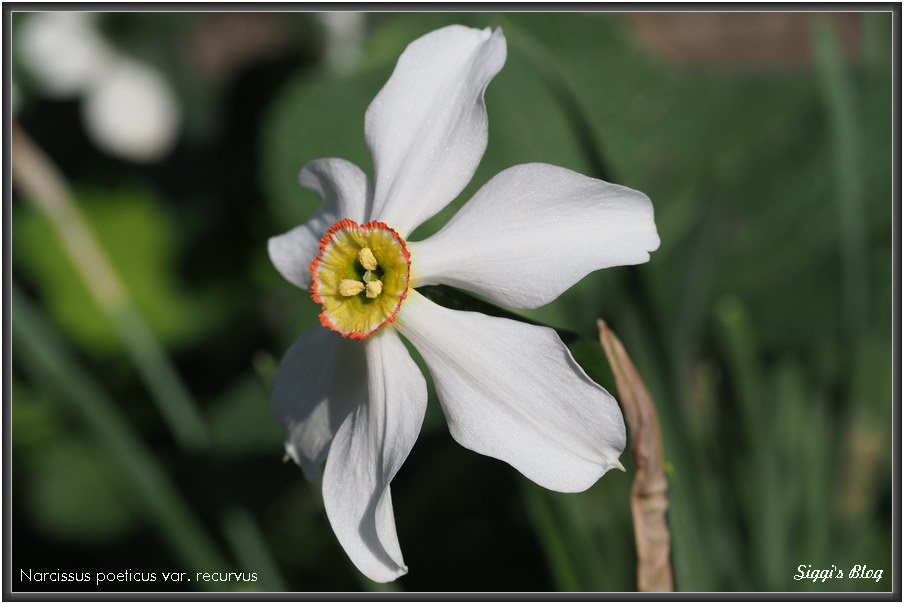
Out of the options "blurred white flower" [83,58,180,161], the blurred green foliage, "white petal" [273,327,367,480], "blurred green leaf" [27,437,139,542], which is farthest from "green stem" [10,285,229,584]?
"blurred white flower" [83,58,180,161]

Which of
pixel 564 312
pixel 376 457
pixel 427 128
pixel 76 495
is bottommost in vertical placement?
pixel 76 495

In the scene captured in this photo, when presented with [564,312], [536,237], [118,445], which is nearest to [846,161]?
[564,312]

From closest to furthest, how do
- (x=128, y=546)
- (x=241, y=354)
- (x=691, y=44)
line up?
(x=128, y=546)
(x=241, y=354)
(x=691, y=44)

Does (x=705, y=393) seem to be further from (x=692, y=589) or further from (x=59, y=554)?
(x=59, y=554)

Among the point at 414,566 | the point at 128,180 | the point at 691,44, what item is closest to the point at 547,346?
the point at 414,566

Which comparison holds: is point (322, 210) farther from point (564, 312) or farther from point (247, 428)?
point (247, 428)

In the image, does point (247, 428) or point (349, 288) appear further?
point (247, 428)
